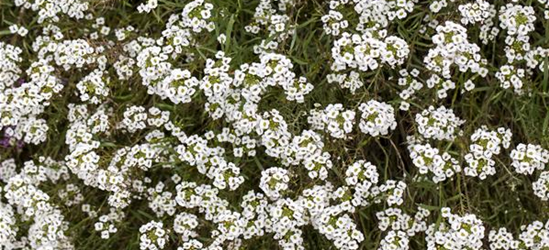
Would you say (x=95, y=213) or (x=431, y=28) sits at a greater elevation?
(x=431, y=28)

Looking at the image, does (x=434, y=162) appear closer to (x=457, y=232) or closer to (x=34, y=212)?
(x=457, y=232)

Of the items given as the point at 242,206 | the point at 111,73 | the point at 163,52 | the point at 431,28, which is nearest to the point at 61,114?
the point at 111,73

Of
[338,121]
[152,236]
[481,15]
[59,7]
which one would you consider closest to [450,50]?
[481,15]

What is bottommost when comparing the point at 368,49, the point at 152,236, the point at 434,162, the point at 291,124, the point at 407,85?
the point at 152,236

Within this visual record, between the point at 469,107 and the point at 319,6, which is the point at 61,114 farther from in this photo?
the point at 469,107

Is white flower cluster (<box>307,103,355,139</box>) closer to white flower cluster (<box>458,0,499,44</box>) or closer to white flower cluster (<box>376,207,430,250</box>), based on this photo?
white flower cluster (<box>376,207,430,250</box>)

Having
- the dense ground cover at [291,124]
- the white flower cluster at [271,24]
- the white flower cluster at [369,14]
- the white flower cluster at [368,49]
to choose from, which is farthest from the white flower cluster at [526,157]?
the white flower cluster at [271,24]

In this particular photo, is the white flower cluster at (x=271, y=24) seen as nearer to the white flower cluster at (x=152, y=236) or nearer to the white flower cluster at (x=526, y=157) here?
the white flower cluster at (x=152, y=236)

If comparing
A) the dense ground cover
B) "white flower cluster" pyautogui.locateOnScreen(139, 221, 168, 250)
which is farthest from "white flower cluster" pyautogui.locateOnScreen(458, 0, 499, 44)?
"white flower cluster" pyautogui.locateOnScreen(139, 221, 168, 250)

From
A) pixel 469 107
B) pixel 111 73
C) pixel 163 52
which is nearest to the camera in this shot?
pixel 163 52
